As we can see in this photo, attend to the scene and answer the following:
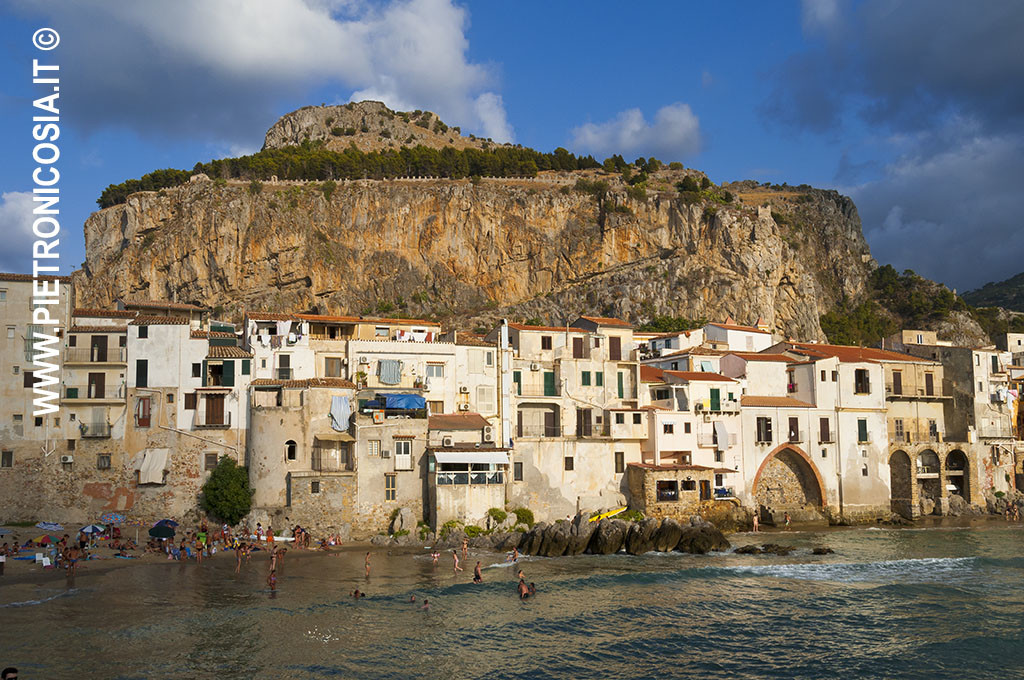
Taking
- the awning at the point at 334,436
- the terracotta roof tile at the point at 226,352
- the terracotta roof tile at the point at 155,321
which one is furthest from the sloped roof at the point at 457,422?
the terracotta roof tile at the point at 155,321

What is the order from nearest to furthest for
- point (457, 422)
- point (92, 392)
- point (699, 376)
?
1. point (92, 392)
2. point (457, 422)
3. point (699, 376)

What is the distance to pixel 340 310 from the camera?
370ft

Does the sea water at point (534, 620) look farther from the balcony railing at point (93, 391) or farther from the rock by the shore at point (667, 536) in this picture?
the balcony railing at point (93, 391)

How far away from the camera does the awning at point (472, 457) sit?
4741 centimetres

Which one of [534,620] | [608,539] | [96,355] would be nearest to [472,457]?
[608,539]

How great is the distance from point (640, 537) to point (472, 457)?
10160mm

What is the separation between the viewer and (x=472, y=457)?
47844 millimetres

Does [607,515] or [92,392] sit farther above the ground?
[92,392]

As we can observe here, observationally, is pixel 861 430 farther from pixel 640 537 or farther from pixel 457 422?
pixel 457 422

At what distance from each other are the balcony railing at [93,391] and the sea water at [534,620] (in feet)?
38.8

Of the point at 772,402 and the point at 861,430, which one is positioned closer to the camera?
the point at 772,402

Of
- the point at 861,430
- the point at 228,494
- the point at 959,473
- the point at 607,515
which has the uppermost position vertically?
the point at 861,430

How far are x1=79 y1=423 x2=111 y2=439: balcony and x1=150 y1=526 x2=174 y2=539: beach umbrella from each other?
7641mm

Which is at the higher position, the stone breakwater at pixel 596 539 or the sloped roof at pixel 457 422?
the sloped roof at pixel 457 422
